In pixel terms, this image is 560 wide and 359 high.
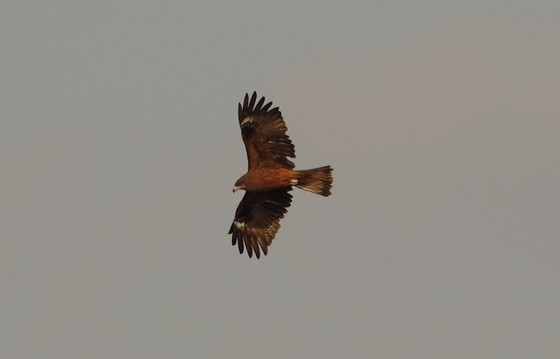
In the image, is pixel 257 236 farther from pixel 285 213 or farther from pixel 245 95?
pixel 245 95

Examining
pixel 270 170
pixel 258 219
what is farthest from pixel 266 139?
pixel 258 219

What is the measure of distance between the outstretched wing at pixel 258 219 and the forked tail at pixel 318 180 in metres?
1.39

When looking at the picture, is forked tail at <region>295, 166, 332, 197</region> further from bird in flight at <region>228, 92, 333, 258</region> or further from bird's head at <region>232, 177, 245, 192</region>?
bird's head at <region>232, 177, 245, 192</region>

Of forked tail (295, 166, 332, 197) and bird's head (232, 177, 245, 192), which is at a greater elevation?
forked tail (295, 166, 332, 197)

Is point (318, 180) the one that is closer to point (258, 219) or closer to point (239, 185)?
point (239, 185)

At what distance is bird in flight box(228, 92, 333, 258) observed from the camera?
38.3m

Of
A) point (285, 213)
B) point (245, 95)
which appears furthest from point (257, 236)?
point (245, 95)

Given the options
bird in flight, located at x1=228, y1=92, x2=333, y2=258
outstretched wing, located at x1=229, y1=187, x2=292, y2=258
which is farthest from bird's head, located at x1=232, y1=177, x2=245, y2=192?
outstretched wing, located at x1=229, y1=187, x2=292, y2=258

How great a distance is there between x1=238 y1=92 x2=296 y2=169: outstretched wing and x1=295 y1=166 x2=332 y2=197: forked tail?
20.0 inches

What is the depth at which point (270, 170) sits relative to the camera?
126 feet

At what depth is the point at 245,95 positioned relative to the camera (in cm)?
3909

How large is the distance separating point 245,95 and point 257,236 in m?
3.45

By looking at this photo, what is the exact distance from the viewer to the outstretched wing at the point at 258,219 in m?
39.8

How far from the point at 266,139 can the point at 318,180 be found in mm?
1570
